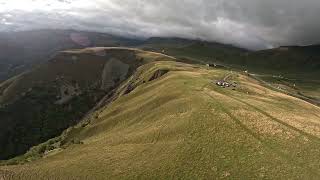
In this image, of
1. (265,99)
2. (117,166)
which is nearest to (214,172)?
(117,166)

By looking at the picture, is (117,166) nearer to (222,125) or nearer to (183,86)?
(222,125)

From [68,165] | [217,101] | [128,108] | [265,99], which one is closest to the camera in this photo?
[68,165]

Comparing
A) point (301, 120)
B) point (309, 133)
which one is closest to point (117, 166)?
point (309, 133)

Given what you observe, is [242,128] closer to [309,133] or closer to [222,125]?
[222,125]

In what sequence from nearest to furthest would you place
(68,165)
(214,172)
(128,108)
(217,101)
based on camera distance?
(214,172) < (68,165) < (217,101) < (128,108)

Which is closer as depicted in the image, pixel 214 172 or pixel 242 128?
pixel 214 172

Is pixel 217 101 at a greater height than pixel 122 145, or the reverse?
pixel 217 101
